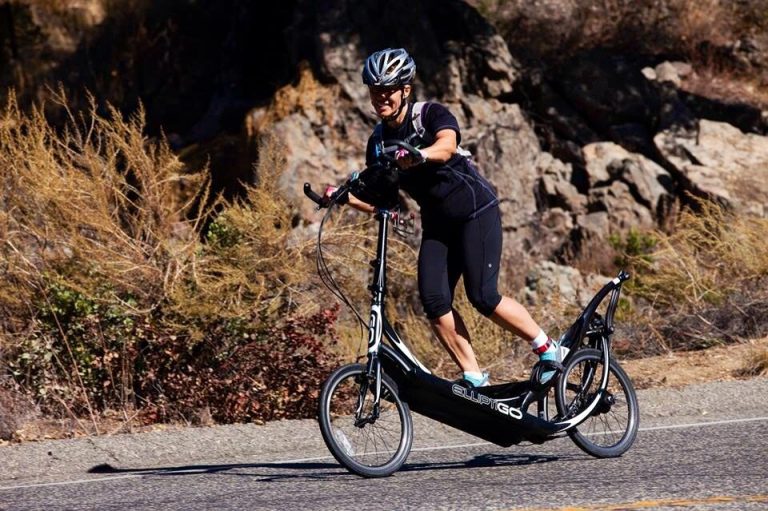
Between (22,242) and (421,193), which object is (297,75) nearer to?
(22,242)

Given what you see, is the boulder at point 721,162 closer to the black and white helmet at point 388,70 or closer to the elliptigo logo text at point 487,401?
Result: the elliptigo logo text at point 487,401

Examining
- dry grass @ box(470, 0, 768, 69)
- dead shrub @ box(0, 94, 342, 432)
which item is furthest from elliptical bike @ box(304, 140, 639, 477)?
dry grass @ box(470, 0, 768, 69)

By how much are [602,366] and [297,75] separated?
1142 centimetres

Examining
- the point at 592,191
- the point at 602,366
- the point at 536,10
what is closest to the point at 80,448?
the point at 602,366

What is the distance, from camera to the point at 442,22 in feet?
63.3

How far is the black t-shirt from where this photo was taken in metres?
6.87

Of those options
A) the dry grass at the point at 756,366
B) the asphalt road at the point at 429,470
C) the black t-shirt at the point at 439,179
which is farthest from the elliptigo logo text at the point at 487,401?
the dry grass at the point at 756,366

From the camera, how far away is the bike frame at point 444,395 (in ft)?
21.6

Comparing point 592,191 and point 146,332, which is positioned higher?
point 592,191

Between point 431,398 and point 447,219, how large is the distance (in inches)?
39.7

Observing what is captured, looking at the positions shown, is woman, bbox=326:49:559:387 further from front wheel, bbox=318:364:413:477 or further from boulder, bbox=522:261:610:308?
boulder, bbox=522:261:610:308

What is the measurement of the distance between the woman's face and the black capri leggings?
70 centimetres

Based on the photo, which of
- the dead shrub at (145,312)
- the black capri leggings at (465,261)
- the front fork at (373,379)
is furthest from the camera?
the dead shrub at (145,312)

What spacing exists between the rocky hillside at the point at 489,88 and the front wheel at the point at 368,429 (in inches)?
359
